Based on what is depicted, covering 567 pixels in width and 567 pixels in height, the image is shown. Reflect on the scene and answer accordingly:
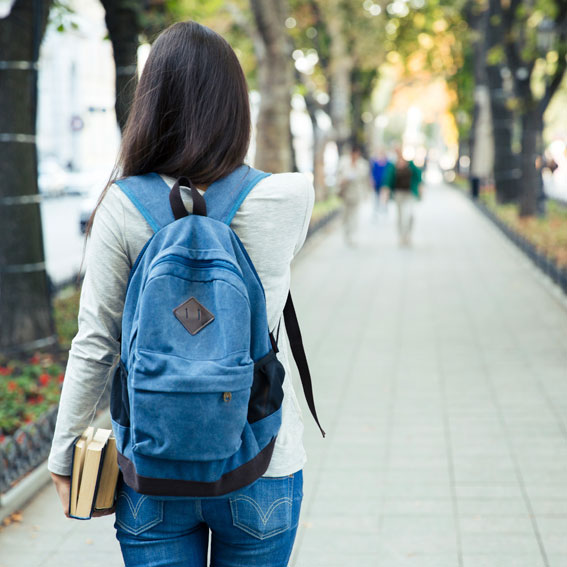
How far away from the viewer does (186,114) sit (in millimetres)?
1878

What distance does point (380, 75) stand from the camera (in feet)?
127

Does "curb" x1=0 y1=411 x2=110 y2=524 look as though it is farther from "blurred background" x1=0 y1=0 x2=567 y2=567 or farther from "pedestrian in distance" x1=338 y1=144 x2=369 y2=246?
"pedestrian in distance" x1=338 y1=144 x2=369 y2=246

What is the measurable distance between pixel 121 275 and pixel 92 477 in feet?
1.37

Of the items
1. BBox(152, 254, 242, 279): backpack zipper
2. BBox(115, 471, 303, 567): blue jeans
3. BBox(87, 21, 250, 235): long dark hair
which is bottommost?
BBox(115, 471, 303, 567): blue jeans

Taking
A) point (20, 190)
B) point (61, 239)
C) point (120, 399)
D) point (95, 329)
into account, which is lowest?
point (61, 239)

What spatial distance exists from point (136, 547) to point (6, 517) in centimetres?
324

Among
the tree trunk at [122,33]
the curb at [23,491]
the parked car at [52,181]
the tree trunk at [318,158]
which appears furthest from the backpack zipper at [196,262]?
the parked car at [52,181]

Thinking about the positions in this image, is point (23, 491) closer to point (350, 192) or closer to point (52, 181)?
point (350, 192)

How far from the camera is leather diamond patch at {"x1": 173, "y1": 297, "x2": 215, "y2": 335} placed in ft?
5.46

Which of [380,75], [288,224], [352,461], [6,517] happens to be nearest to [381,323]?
[352,461]

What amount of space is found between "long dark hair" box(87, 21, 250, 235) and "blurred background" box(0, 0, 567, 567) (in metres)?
0.16

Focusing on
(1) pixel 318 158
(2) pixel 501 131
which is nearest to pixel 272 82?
(2) pixel 501 131

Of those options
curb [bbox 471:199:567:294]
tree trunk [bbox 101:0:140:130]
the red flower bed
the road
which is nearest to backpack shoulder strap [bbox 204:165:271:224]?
the red flower bed

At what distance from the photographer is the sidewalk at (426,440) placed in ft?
14.2
